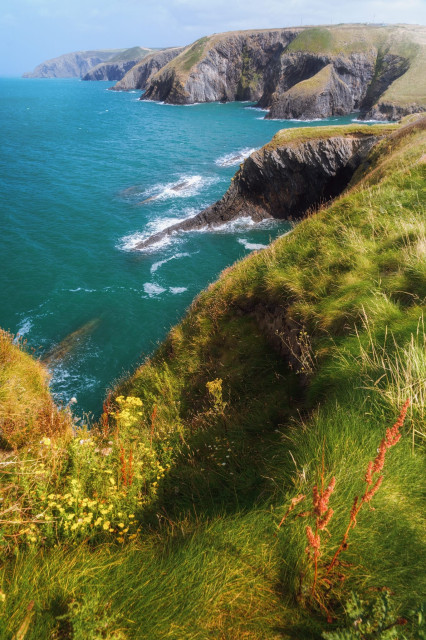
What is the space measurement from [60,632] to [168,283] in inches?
1019

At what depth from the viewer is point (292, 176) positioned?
37562mm

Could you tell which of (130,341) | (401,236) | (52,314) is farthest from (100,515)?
(52,314)

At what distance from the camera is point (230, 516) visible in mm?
3564

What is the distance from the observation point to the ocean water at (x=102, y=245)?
21.5 m

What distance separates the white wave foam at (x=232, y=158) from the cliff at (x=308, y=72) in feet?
149

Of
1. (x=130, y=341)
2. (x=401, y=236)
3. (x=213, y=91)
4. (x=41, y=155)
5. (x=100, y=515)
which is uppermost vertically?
(x=213, y=91)

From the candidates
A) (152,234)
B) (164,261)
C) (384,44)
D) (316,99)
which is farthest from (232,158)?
(384,44)

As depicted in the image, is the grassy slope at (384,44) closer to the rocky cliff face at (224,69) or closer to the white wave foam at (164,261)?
the rocky cliff face at (224,69)

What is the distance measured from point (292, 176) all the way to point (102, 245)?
2057cm

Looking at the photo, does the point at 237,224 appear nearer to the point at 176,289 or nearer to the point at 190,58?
the point at 176,289

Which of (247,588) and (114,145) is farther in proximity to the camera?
(114,145)

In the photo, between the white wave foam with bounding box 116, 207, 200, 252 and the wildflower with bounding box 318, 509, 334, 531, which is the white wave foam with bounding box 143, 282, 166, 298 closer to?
the white wave foam with bounding box 116, 207, 200, 252

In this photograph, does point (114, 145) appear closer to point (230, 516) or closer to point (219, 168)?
point (219, 168)

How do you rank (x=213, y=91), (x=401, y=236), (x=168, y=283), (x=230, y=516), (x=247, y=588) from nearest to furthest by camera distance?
(x=247, y=588) → (x=230, y=516) → (x=401, y=236) → (x=168, y=283) → (x=213, y=91)
